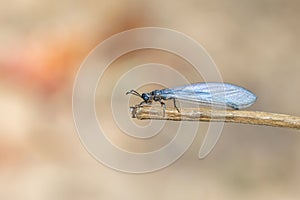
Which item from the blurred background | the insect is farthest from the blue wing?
the blurred background

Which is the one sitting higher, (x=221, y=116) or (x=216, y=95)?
(x=216, y=95)

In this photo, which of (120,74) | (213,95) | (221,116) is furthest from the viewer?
(120,74)

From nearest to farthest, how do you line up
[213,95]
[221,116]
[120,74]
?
[221,116] < [213,95] < [120,74]

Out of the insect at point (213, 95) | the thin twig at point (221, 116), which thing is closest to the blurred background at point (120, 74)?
the insect at point (213, 95)

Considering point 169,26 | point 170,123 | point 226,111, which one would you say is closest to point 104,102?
point 170,123

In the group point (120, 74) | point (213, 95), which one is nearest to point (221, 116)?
point (213, 95)

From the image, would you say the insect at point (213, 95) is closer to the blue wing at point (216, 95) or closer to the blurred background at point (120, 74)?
the blue wing at point (216, 95)

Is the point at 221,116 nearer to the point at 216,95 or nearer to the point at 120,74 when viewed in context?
the point at 216,95
